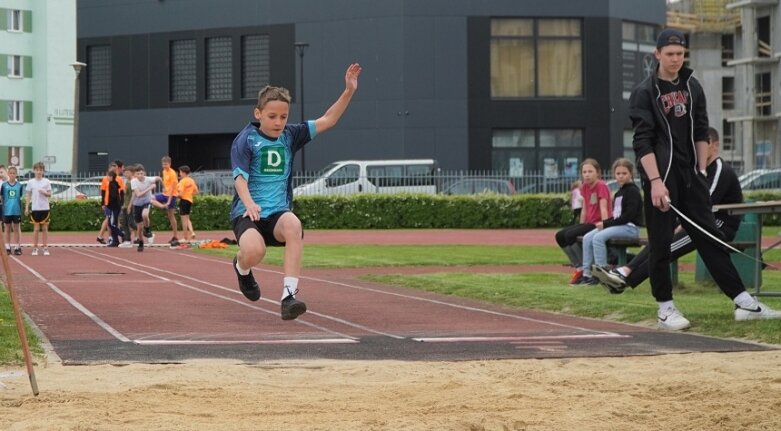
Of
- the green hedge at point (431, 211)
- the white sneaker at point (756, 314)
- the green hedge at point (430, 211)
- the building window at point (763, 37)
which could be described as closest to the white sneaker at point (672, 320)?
the white sneaker at point (756, 314)

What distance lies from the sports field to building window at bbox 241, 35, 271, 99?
4646 centimetres

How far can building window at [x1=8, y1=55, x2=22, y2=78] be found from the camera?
85.2 m

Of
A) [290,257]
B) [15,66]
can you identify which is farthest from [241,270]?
[15,66]

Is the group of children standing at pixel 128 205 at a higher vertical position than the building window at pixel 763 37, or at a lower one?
lower

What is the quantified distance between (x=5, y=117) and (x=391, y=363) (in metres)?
78.6

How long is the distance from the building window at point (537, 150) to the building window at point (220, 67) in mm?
11057

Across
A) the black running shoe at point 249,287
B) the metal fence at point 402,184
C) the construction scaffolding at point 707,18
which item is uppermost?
the construction scaffolding at point 707,18

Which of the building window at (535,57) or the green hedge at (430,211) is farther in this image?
the building window at (535,57)

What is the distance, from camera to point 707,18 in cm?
8450

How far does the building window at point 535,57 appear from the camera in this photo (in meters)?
53.5

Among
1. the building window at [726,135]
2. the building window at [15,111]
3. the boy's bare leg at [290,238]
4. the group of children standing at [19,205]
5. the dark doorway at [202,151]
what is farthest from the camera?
the building window at [726,135]

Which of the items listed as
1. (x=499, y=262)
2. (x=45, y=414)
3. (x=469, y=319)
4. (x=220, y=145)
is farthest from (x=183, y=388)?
(x=220, y=145)

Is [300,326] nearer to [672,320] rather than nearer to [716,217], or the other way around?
[672,320]

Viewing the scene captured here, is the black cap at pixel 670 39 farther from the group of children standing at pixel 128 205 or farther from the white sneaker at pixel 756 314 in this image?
the group of children standing at pixel 128 205
